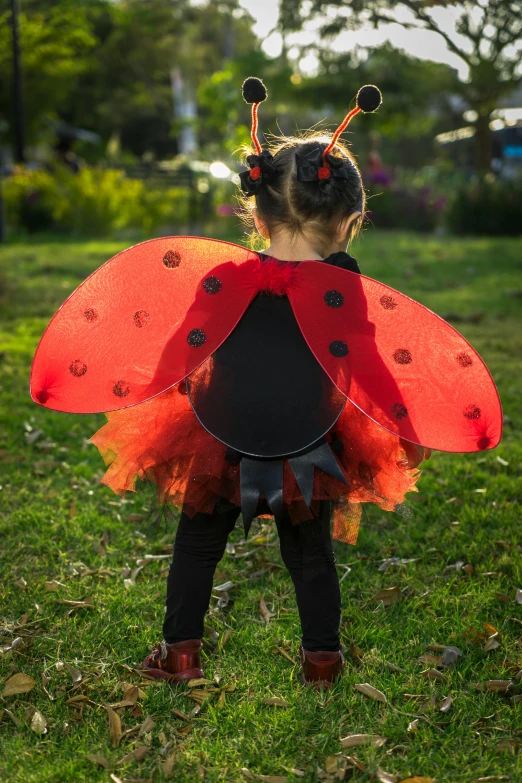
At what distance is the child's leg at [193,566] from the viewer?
2.51 meters

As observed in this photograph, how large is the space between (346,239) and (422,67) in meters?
19.5

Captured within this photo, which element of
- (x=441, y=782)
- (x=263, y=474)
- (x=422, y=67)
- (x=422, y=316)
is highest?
(x=422, y=67)

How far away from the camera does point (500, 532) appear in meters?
3.51

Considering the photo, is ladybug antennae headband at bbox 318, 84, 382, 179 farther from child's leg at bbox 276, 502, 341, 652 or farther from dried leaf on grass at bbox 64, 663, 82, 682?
dried leaf on grass at bbox 64, 663, 82, 682

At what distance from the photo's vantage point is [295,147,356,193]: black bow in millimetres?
2398

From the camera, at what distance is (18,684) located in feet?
8.30

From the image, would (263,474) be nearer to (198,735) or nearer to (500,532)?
(198,735)

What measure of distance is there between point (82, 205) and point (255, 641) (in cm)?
1256

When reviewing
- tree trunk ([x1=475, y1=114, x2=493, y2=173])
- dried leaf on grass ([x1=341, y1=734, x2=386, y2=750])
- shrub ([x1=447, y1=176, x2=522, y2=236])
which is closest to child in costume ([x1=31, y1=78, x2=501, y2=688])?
dried leaf on grass ([x1=341, y1=734, x2=386, y2=750])

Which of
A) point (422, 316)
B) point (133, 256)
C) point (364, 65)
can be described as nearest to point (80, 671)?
point (133, 256)

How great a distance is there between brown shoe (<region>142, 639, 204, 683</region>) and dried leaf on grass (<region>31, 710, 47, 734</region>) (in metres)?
0.36

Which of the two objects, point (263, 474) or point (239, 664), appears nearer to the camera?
point (263, 474)

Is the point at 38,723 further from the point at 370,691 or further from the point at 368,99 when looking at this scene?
the point at 368,99

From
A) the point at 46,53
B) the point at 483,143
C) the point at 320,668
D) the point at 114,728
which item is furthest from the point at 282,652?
the point at 483,143
